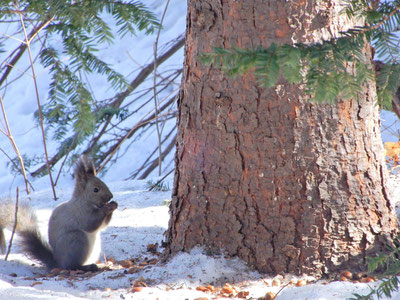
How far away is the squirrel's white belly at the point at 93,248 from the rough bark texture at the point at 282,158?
0.91 m

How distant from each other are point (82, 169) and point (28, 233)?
1.71 ft

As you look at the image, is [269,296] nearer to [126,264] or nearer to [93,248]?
[126,264]

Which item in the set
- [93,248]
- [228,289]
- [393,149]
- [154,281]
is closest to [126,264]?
[93,248]

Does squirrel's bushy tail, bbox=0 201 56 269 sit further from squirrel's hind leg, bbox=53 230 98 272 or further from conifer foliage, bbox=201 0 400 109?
conifer foliage, bbox=201 0 400 109

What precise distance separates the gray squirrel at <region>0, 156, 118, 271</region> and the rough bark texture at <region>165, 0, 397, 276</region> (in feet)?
3.04

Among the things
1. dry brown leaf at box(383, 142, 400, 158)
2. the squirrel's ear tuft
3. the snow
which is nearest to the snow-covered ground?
the snow

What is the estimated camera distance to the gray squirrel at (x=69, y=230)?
2740mm

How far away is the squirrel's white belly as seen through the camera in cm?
279

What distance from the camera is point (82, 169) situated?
3.07m

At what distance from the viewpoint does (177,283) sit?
2.06 meters

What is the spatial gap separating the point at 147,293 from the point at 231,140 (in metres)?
0.70

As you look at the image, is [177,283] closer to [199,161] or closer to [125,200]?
[199,161]

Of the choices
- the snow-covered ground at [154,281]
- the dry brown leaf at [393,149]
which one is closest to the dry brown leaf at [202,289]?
the snow-covered ground at [154,281]

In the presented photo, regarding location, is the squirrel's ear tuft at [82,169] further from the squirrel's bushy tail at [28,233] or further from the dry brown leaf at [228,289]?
the dry brown leaf at [228,289]
